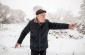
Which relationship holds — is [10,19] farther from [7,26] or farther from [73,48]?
[73,48]

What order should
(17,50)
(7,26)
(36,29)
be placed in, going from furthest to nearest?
(7,26) < (17,50) < (36,29)

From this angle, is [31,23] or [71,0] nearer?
[31,23]

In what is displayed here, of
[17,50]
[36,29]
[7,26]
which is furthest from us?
[7,26]

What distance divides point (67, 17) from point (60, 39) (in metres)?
0.49

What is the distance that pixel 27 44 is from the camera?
11.8 feet

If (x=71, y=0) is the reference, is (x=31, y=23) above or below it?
below

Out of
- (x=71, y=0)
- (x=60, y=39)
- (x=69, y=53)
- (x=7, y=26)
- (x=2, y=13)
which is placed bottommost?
(x=69, y=53)

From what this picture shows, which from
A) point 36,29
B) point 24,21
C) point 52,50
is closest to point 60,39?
point 52,50

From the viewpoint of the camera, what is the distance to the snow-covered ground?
3.52 meters

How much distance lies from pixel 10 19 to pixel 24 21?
1.02 ft

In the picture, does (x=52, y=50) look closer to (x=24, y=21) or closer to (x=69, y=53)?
(x=69, y=53)

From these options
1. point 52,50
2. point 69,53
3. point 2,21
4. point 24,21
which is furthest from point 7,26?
point 69,53

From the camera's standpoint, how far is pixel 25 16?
12.4 feet

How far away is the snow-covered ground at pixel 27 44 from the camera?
3.52 metres
